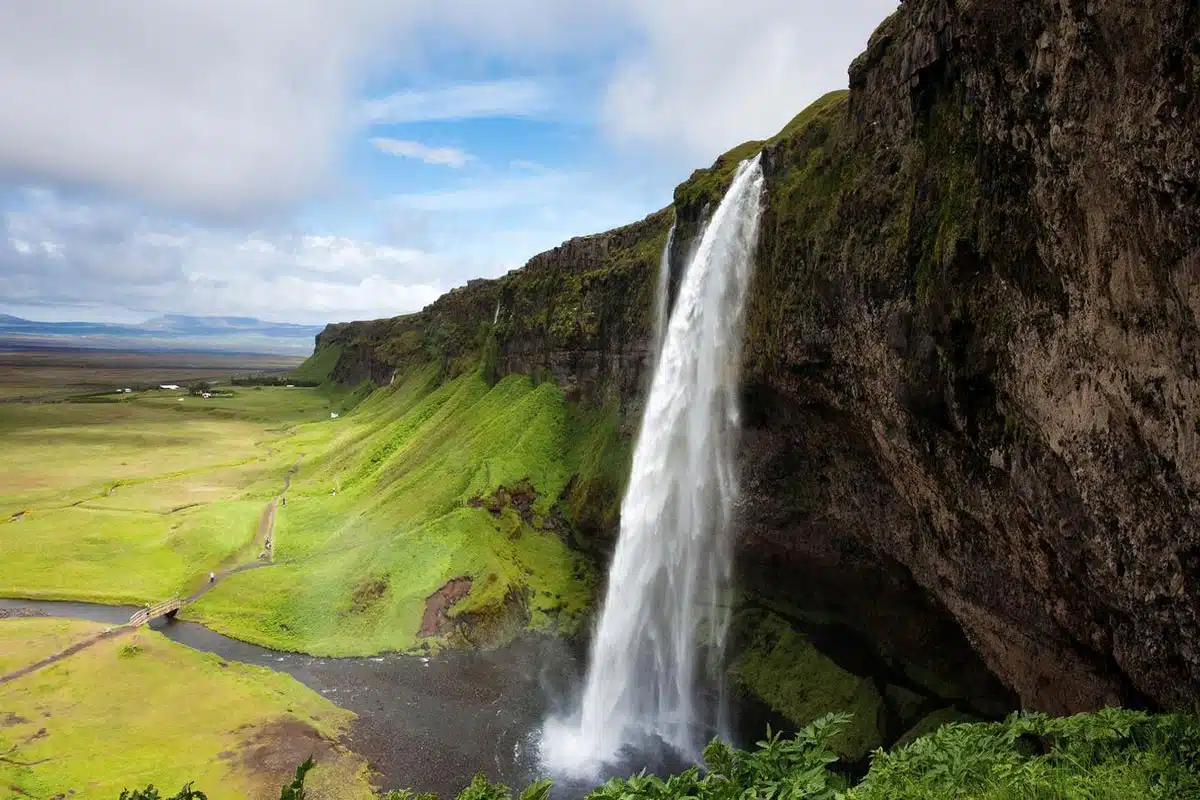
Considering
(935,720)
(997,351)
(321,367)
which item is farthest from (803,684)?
(321,367)

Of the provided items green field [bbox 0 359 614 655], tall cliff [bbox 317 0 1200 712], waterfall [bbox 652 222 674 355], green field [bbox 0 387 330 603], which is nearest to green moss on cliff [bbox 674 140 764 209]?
waterfall [bbox 652 222 674 355]

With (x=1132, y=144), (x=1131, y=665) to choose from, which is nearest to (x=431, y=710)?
(x=1131, y=665)

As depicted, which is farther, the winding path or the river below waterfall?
the winding path

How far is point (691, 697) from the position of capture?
32094mm

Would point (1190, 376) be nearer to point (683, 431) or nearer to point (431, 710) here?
point (683, 431)

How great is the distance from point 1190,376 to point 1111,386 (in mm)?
1946

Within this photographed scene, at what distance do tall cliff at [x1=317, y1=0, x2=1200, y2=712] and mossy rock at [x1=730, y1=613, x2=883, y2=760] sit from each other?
190 centimetres

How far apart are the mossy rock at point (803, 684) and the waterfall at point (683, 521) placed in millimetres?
1920

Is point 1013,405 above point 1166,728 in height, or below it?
above

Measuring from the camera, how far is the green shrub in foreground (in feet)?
30.2

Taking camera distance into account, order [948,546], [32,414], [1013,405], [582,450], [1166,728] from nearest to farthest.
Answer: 1. [1166,728]
2. [1013,405]
3. [948,546]
4. [582,450]
5. [32,414]

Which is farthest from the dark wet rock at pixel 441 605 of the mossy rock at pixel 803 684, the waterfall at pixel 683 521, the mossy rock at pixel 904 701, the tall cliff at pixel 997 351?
the mossy rock at pixel 904 701

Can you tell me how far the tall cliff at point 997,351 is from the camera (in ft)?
39.0

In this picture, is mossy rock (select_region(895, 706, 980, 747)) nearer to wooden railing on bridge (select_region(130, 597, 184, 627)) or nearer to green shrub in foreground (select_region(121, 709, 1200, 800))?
green shrub in foreground (select_region(121, 709, 1200, 800))
